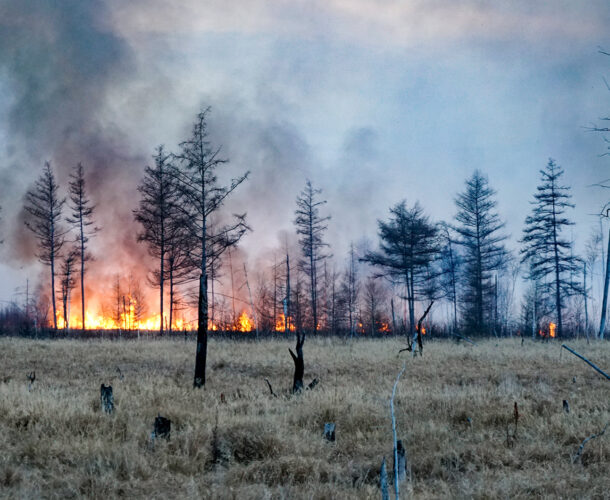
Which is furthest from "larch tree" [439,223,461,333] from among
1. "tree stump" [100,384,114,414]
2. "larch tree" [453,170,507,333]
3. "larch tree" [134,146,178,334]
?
"tree stump" [100,384,114,414]

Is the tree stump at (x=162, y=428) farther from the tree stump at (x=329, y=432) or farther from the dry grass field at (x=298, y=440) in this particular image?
the tree stump at (x=329, y=432)

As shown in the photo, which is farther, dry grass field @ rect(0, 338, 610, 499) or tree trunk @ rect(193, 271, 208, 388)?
tree trunk @ rect(193, 271, 208, 388)

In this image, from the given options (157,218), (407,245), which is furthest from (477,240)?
(157,218)

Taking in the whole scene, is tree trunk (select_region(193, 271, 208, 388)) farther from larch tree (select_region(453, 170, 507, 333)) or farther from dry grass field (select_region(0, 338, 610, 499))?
larch tree (select_region(453, 170, 507, 333))

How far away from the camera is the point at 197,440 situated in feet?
21.9

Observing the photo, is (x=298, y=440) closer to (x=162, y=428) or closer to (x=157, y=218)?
(x=162, y=428)

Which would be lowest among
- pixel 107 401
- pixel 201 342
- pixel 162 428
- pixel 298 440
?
pixel 298 440

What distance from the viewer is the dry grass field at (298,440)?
522 cm

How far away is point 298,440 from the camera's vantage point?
22.3ft

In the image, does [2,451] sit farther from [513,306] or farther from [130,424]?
[513,306]

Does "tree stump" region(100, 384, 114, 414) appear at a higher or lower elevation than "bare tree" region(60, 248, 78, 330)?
lower

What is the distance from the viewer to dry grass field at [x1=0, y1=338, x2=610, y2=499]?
5219 millimetres

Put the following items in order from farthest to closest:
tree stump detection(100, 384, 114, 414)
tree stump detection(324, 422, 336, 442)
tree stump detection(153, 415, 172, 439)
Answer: tree stump detection(100, 384, 114, 414)
tree stump detection(324, 422, 336, 442)
tree stump detection(153, 415, 172, 439)

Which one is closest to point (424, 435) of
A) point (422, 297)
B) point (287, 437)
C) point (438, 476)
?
point (438, 476)
